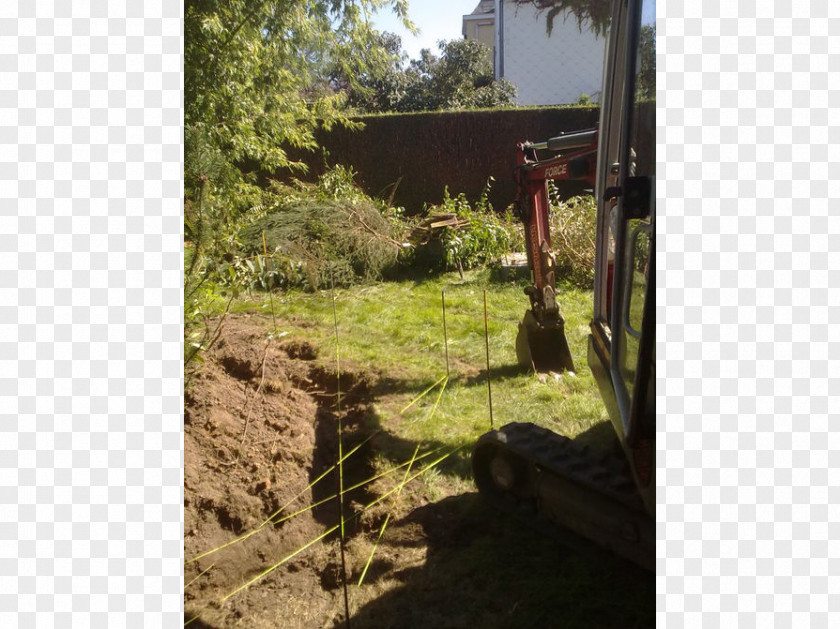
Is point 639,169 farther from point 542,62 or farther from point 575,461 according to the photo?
point 542,62

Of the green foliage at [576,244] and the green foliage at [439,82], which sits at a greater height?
the green foliage at [439,82]

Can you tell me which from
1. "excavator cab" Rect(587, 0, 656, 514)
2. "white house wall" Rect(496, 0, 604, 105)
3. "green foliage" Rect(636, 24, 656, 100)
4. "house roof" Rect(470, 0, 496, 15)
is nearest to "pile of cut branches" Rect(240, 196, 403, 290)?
"excavator cab" Rect(587, 0, 656, 514)

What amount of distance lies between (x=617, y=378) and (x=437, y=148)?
12.0m

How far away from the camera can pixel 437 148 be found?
46.3ft

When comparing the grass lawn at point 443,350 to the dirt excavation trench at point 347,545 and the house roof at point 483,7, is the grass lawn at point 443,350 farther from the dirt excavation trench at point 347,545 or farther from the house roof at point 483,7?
the house roof at point 483,7

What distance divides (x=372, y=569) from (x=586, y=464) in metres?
1.02

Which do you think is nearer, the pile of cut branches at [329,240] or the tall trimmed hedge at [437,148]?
the pile of cut branches at [329,240]

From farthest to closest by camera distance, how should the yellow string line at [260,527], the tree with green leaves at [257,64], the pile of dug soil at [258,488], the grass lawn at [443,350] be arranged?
the tree with green leaves at [257,64], the grass lawn at [443,350], the yellow string line at [260,527], the pile of dug soil at [258,488]

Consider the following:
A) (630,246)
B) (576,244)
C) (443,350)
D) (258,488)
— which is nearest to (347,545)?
(258,488)

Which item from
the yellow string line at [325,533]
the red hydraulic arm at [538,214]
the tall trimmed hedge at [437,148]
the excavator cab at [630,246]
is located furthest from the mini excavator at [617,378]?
the tall trimmed hedge at [437,148]

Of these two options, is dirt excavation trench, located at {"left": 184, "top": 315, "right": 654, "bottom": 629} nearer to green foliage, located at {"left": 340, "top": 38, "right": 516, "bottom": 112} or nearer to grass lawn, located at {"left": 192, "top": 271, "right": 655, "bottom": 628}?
grass lawn, located at {"left": 192, "top": 271, "right": 655, "bottom": 628}

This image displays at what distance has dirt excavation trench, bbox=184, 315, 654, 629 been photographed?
2.54 meters

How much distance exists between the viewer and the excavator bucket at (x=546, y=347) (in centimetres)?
534

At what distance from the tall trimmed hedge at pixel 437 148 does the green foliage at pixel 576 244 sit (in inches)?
206
